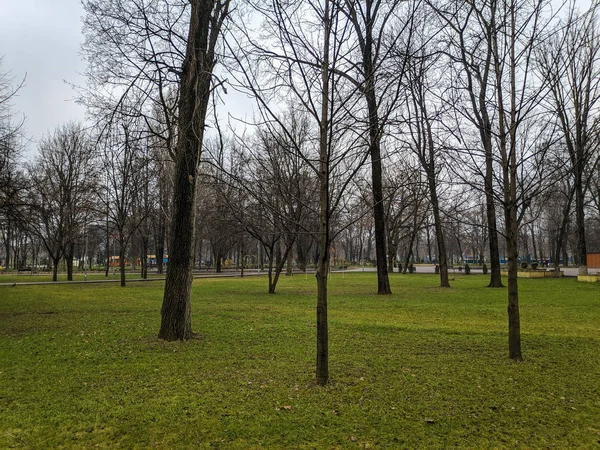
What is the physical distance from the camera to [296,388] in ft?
14.5

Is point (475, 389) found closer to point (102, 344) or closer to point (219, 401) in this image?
point (219, 401)

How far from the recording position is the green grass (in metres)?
3.31

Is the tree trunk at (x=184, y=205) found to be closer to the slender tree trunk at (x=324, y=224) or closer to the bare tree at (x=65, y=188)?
the slender tree trunk at (x=324, y=224)

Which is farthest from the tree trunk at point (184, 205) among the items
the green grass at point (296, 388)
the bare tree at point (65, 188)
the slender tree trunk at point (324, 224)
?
the bare tree at point (65, 188)

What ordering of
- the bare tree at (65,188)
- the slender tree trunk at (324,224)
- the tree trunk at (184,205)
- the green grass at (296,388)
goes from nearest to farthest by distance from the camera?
1. the green grass at (296,388)
2. the slender tree trunk at (324,224)
3. the tree trunk at (184,205)
4. the bare tree at (65,188)

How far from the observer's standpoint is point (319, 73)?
462cm

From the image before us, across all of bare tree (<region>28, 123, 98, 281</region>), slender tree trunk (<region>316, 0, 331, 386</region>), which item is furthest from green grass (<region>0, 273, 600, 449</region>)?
bare tree (<region>28, 123, 98, 281</region>)

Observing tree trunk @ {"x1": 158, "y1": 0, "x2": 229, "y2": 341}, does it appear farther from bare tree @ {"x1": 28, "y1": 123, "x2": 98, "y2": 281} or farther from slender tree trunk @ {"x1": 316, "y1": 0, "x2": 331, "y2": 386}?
bare tree @ {"x1": 28, "y1": 123, "x2": 98, "y2": 281}

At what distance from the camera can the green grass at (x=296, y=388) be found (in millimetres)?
3311

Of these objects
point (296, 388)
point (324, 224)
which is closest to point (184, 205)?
point (324, 224)

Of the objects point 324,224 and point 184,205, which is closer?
point 324,224

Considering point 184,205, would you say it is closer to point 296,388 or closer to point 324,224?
point 324,224

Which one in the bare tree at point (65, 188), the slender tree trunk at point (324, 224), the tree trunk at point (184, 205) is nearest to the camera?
the slender tree trunk at point (324, 224)

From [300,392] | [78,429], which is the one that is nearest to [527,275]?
[300,392]
